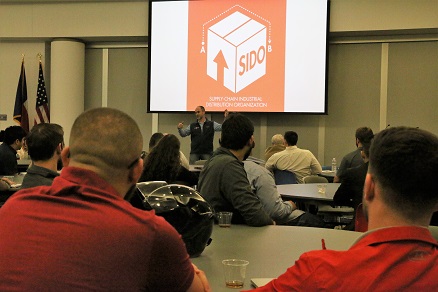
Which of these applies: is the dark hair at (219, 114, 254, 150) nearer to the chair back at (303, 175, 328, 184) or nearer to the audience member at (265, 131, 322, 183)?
the chair back at (303, 175, 328, 184)

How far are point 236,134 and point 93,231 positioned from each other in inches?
82.5

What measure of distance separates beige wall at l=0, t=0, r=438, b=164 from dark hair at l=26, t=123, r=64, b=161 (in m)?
6.66

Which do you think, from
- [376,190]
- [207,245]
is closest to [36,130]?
[207,245]

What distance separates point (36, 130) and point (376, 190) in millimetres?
2637

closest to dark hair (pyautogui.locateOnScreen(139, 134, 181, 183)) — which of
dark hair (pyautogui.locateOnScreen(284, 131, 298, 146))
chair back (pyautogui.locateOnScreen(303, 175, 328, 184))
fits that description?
chair back (pyautogui.locateOnScreen(303, 175, 328, 184))

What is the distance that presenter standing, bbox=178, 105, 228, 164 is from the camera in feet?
30.6

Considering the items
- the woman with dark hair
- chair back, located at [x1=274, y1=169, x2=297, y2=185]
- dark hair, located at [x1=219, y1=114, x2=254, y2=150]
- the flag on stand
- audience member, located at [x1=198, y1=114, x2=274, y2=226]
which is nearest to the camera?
audience member, located at [x1=198, y1=114, x2=274, y2=226]

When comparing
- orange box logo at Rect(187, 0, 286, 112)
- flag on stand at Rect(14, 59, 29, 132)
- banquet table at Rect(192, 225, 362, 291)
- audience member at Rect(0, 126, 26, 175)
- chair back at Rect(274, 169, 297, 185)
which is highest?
orange box logo at Rect(187, 0, 286, 112)

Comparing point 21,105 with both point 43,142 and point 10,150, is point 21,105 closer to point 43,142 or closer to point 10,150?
point 10,150

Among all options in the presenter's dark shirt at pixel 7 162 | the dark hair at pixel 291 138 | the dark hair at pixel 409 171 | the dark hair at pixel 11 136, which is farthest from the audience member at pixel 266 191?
the dark hair at pixel 11 136

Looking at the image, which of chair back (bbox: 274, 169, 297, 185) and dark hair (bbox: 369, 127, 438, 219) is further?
chair back (bbox: 274, 169, 297, 185)

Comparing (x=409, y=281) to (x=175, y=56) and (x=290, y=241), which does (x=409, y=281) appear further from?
(x=175, y=56)

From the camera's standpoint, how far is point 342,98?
9578 millimetres

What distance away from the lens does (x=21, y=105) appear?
1041 centimetres
